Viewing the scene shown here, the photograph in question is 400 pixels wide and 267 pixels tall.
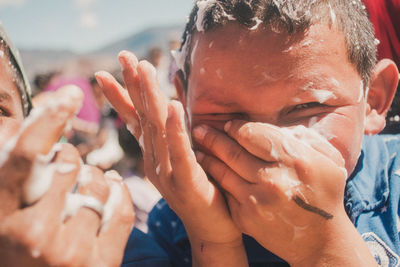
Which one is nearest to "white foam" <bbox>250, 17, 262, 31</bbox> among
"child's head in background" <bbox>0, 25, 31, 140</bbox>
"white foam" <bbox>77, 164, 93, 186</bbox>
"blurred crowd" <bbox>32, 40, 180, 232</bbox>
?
"white foam" <bbox>77, 164, 93, 186</bbox>

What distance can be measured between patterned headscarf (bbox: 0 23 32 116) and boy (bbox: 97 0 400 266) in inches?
15.0

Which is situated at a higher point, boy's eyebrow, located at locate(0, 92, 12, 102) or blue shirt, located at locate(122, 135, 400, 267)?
boy's eyebrow, located at locate(0, 92, 12, 102)

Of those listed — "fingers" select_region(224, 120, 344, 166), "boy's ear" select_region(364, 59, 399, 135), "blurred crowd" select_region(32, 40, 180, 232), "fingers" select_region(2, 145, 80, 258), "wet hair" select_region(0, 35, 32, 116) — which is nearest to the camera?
"fingers" select_region(2, 145, 80, 258)

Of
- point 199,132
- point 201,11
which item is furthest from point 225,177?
point 201,11

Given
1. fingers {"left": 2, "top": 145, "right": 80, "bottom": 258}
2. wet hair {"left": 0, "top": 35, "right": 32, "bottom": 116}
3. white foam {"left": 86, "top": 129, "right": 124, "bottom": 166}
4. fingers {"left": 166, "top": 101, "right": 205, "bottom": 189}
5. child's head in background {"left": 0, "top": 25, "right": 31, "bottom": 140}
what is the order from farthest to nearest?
white foam {"left": 86, "top": 129, "right": 124, "bottom": 166}
wet hair {"left": 0, "top": 35, "right": 32, "bottom": 116}
child's head in background {"left": 0, "top": 25, "right": 31, "bottom": 140}
fingers {"left": 166, "top": 101, "right": 205, "bottom": 189}
fingers {"left": 2, "top": 145, "right": 80, "bottom": 258}

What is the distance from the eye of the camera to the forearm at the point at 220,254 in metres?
0.92

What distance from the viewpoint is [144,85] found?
2.71 ft

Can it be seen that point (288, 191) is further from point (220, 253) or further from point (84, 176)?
point (84, 176)

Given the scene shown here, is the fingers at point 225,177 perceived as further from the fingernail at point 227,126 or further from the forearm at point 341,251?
the forearm at point 341,251

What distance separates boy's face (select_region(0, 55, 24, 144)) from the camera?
3.11ft

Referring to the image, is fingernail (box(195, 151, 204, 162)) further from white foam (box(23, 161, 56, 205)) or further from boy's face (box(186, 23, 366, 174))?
white foam (box(23, 161, 56, 205))

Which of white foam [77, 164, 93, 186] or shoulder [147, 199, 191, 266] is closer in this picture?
white foam [77, 164, 93, 186]

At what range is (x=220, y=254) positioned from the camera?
915 millimetres

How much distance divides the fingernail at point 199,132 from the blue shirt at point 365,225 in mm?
405
